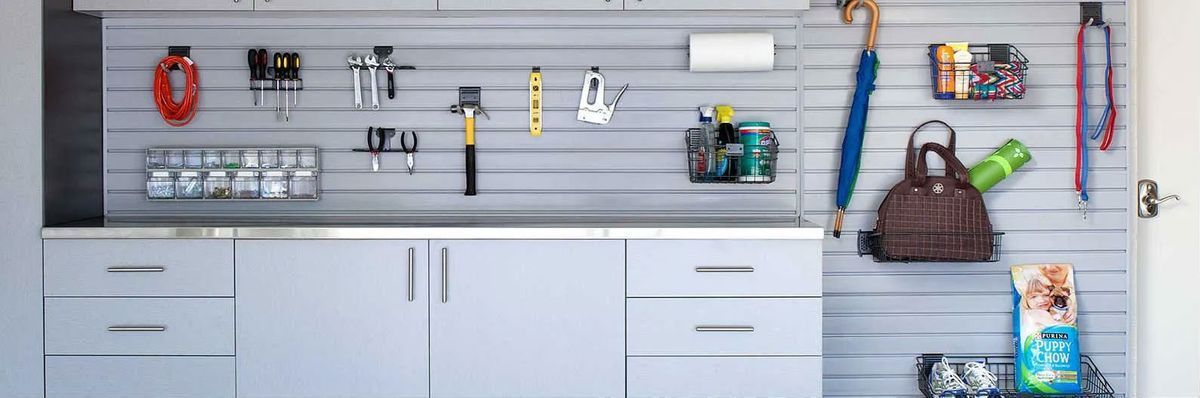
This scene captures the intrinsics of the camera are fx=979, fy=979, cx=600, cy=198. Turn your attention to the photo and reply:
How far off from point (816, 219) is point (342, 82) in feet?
5.93

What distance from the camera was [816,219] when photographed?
3590 mm

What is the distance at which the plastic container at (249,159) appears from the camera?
3551 millimetres

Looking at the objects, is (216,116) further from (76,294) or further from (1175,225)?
(1175,225)

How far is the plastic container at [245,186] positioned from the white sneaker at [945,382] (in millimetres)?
2528

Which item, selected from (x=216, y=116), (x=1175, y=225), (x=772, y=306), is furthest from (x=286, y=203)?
(x=1175, y=225)

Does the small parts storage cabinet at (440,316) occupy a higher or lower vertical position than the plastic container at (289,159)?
lower

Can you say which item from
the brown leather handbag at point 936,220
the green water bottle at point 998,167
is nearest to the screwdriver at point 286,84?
the brown leather handbag at point 936,220

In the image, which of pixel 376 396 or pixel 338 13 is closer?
pixel 376 396

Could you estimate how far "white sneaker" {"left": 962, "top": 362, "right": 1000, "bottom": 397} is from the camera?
341 cm

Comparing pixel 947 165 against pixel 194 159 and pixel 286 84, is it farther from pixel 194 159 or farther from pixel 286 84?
pixel 194 159

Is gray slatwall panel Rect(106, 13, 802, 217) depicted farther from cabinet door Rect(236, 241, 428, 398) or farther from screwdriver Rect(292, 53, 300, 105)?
cabinet door Rect(236, 241, 428, 398)

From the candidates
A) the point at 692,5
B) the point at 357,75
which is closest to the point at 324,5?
the point at 357,75

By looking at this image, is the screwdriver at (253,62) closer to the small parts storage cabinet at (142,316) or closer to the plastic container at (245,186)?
the plastic container at (245,186)
